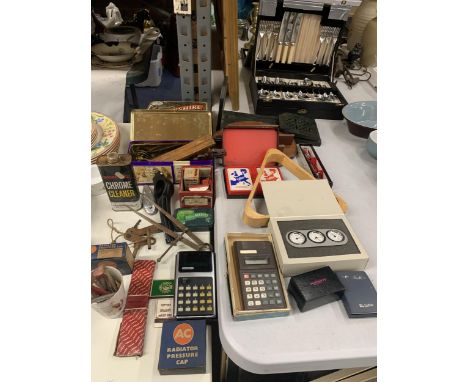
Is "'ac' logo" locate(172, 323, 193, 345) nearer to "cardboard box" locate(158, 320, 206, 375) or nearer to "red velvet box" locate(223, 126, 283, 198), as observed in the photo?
"cardboard box" locate(158, 320, 206, 375)

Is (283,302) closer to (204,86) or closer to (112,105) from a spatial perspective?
(204,86)

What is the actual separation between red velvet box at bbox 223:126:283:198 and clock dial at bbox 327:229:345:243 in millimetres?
247

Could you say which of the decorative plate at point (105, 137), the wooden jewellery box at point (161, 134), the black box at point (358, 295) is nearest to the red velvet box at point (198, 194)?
the wooden jewellery box at point (161, 134)

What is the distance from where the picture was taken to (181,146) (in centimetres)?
90

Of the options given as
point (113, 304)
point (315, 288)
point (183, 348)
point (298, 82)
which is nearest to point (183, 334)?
point (183, 348)

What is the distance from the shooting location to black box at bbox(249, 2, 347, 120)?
3.56ft

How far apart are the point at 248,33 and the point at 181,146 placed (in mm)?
1185

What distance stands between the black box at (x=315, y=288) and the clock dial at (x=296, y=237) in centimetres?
7

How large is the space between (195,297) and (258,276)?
0.15 m

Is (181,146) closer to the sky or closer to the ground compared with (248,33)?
closer to the ground

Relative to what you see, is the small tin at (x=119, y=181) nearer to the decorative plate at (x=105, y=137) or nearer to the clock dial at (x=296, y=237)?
the decorative plate at (x=105, y=137)

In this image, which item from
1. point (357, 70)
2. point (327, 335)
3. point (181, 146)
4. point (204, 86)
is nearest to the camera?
point (327, 335)

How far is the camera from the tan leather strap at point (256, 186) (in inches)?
27.4

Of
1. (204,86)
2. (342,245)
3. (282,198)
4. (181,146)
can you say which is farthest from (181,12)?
(342,245)
